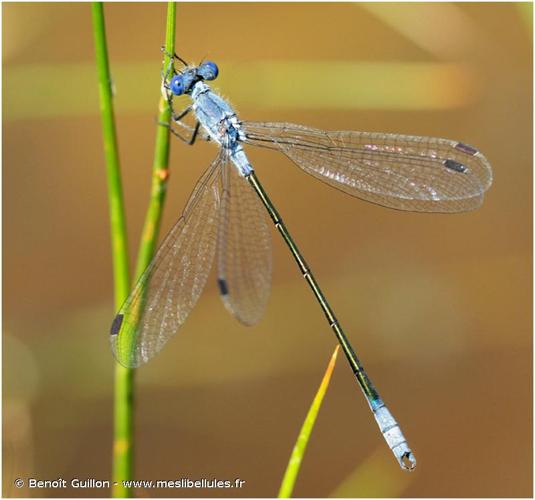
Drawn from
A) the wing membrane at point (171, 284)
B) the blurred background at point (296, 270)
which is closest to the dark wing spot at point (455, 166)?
the blurred background at point (296, 270)

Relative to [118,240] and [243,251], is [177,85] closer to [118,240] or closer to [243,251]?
[243,251]

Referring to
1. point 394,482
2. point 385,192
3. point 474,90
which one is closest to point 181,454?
point 394,482

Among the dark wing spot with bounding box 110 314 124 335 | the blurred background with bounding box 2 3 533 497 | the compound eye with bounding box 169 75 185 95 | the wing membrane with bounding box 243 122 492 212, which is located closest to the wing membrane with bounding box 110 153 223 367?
the dark wing spot with bounding box 110 314 124 335

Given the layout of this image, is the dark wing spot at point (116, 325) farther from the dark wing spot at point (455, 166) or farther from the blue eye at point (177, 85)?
the dark wing spot at point (455, 166)

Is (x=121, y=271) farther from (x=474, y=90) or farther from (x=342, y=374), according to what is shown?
(x=474, y=90)

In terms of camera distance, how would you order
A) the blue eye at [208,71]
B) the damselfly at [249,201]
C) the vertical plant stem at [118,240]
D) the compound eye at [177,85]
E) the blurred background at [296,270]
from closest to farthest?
the vertical plant stem at [118,240] → the damselfly at [249,201] → the compound eye at [177,85] → the blue eye at [208,71] → the blurred background at [296,270]

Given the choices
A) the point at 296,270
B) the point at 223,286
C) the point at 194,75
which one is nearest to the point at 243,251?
the point at 223,286

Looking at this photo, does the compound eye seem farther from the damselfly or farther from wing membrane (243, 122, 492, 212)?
wing membrane (243, 122, 492, 212)
